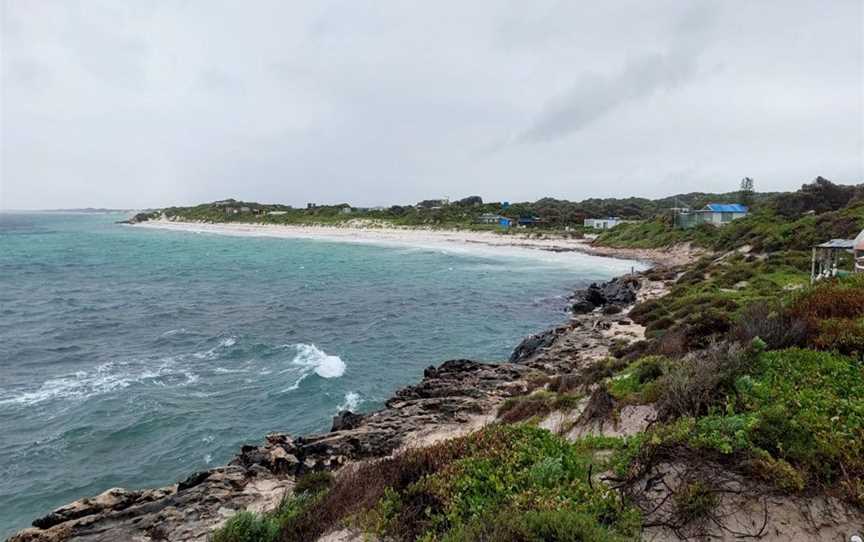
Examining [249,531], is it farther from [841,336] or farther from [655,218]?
[655,218]

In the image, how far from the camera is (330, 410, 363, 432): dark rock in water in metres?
15.0

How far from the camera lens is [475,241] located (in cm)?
9275

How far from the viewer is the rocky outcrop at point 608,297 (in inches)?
Answer: 1300

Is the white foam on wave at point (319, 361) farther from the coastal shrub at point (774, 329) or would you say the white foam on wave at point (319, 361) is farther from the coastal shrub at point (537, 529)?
the coastal shrub at point (537, 529)

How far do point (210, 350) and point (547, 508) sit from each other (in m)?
23.9

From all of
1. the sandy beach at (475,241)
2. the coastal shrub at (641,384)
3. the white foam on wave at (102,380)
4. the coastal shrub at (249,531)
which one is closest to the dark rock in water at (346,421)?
→ the coastal shrub at (249,531)

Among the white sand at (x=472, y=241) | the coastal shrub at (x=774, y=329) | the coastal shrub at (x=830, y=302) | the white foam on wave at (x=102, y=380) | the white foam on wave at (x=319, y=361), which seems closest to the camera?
the coastal shrub at (x=774, y=329)

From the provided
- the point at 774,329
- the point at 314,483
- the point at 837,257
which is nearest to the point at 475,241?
the point at 837,257

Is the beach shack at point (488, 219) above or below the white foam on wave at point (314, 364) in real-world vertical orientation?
above

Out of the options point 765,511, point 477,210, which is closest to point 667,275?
point 765,511

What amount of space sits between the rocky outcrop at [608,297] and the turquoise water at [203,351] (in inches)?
70.5

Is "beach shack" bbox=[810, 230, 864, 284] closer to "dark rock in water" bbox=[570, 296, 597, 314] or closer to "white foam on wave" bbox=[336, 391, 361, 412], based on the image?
"dark rock in water" bbox=[570, 296, 597, 314]

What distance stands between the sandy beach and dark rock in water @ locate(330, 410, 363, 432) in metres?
48.4

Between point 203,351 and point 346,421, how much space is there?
13531 millimetres
